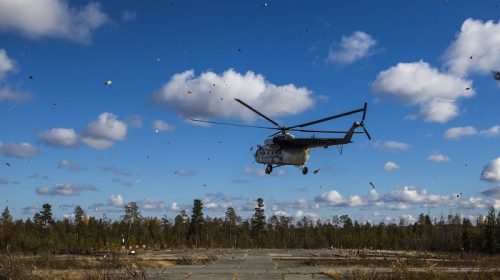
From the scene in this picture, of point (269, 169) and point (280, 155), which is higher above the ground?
point (280, 155)

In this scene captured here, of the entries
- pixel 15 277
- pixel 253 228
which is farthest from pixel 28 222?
pixel 15 277

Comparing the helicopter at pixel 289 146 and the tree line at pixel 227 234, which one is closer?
the helicopter at pixel 289 146

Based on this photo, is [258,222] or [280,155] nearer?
[280,155]

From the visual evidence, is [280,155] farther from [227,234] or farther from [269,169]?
[227,234]

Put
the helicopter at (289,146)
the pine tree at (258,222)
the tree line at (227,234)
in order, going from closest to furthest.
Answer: the helicopter at (289,146) < the tree line at (227,234) < the pine tree at (258,222)

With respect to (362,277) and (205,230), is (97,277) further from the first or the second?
(205,230)

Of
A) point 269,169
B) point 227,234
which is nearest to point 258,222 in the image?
point 227,234

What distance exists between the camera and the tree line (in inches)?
4530

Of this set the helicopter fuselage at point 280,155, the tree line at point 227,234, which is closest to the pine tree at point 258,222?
the tree line at point 227,234

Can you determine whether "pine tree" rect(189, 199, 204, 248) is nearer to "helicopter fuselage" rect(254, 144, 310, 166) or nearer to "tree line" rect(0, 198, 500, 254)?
"tree line" rect(0, 198, 500, 254)

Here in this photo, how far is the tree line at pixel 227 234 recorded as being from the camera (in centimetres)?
11506

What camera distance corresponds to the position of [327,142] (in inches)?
1282

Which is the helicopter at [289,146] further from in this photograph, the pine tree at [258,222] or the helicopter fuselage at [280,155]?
the pine tree at [258,222]

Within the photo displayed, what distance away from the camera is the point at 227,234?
157750mm
